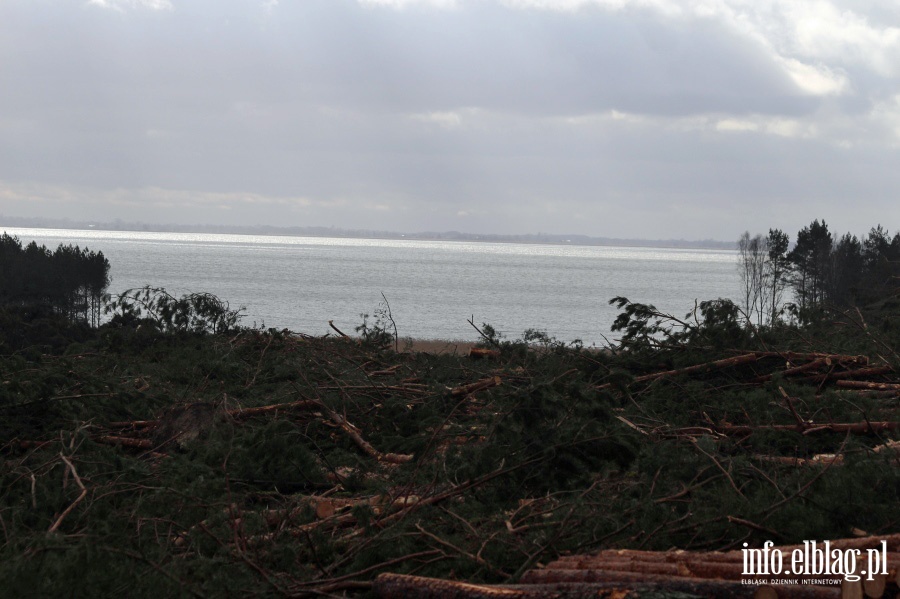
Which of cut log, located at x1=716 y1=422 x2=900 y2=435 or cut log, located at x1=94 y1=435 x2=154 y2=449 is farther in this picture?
cut log, located at x1=94 y1=435 x2=154 y2=449

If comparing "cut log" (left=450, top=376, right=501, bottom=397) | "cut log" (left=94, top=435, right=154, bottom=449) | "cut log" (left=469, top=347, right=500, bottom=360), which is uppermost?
"cut log" (left=450, top=376, right=501, bottom=397)

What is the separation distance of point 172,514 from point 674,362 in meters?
6.28

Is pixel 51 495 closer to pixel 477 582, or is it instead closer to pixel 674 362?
pixel 477 582

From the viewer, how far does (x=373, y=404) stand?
9.10 metres

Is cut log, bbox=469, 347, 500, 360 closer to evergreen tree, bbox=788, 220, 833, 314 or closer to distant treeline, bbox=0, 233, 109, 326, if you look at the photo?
distant treeline, bbox=0, 233, 109, 326

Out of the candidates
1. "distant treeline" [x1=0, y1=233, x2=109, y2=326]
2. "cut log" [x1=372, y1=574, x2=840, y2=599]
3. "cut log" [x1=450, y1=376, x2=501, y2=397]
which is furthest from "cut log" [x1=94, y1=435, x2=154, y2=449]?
"distant treeline" [x1=0, y1=233, x2=109, y2=326]

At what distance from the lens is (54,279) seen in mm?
34219

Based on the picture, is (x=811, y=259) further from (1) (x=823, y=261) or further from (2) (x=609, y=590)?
(2) (x=609, y=590)

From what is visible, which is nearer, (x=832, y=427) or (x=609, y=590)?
(x=609, y=590)

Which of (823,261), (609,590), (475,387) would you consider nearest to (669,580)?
(609,590)

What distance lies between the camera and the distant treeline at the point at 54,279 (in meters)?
33.0

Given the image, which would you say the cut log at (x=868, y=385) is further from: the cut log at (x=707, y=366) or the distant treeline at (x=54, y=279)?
the distant treeline at (x=54, y=279)

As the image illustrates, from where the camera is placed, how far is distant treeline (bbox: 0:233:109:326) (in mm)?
32969

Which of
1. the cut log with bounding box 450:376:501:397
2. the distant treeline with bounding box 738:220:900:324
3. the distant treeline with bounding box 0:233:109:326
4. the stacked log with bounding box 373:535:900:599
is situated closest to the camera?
the stacked log with bounding box 373:535:900:599
